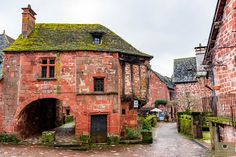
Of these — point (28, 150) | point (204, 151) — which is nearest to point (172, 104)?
point (204, 151)

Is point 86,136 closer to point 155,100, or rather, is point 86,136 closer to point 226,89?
point 226,89

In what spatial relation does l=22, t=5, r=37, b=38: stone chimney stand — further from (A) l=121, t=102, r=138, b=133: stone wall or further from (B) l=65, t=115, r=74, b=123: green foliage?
(B) l=65, t=115, r=74, b=123: green foliage

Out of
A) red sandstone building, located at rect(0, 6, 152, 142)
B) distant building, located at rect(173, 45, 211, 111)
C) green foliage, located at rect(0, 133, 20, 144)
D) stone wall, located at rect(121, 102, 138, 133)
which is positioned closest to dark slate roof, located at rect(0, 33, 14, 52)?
red sandstone building, located at rect(0, 6, 152, 142)

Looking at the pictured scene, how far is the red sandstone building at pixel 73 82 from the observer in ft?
62.0

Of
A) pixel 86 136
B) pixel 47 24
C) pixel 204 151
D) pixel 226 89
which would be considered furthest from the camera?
pixel 47 24

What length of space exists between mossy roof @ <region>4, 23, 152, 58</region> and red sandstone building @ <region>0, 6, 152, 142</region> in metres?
0.08

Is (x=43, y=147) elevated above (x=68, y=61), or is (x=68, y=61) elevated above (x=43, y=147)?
(x=68, y=61)

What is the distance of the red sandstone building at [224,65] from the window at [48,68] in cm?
1242

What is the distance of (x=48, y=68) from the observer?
63.6 ft

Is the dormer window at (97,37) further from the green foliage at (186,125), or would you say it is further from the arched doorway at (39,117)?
the green foliage at (186,125)

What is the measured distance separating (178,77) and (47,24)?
24.9 metres

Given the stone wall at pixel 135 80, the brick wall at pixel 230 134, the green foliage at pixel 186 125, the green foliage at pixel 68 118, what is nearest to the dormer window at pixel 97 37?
the stone wall at pixel 135 80

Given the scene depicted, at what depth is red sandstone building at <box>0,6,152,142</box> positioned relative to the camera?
744 inches

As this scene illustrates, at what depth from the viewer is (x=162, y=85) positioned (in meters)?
40.1
